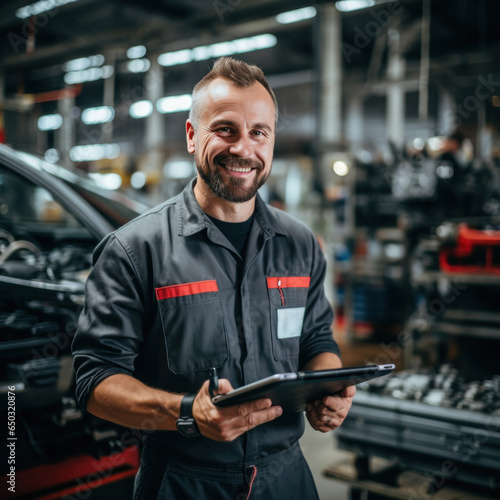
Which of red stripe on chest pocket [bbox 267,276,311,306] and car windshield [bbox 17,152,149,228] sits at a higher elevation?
car windshield [bbox 17,152,149,228]

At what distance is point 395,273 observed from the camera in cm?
791

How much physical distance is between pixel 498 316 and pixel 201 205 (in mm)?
3450

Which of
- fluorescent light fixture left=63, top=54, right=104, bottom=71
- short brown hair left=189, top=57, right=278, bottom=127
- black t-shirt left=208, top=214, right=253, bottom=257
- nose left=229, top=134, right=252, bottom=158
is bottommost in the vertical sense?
black t-shirt left=208, top=214, right=253, bottom=257

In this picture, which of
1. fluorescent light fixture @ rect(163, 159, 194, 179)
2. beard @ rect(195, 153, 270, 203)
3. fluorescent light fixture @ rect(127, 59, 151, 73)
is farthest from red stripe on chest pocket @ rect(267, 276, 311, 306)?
fluorescent light fixture @ rect(163, 159, 194, 179)

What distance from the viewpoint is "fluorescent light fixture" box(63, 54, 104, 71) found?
8672 millimetres

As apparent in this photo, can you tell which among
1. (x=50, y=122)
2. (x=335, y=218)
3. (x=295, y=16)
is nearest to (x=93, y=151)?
(x=50, y=122)

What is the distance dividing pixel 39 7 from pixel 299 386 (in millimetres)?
7452

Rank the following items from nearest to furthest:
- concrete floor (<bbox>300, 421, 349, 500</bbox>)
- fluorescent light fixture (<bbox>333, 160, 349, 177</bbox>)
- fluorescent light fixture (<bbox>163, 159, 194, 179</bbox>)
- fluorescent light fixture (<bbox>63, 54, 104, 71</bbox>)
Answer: concrete floor (<bbox>300, 421, 349, 500</bbox>) → fluorescent light fixture (<bbox>333, 160, 349, 177</bbox>) → fluorescent light fixture (<bbox>63, 54, 104, 71</bbox>) → fluorescent light fixture (<bbox>163, 159, 194, 179</bbox>)

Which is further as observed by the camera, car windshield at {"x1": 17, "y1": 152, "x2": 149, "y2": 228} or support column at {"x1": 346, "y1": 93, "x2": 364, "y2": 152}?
support column at {"x1": 346, "y1": 93, "x2": 364, "y2": 152}

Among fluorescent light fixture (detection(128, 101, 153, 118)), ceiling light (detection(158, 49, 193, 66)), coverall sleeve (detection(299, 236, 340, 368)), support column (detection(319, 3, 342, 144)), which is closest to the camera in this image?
coverall sleeve (detection(299, 236, 340, 368))

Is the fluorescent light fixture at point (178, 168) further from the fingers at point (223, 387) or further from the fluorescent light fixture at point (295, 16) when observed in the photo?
the fingers at point (223, 387)

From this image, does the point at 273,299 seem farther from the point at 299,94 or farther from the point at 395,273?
the point at 299,94

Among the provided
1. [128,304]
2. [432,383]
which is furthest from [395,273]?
[128,304]

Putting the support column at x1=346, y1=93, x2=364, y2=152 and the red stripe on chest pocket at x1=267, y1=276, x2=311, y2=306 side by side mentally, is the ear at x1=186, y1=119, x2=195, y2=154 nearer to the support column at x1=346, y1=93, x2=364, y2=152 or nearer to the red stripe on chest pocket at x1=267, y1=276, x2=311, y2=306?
the red stripe on chest pocket at x1=267, y1=276, x2=311, y2=306
